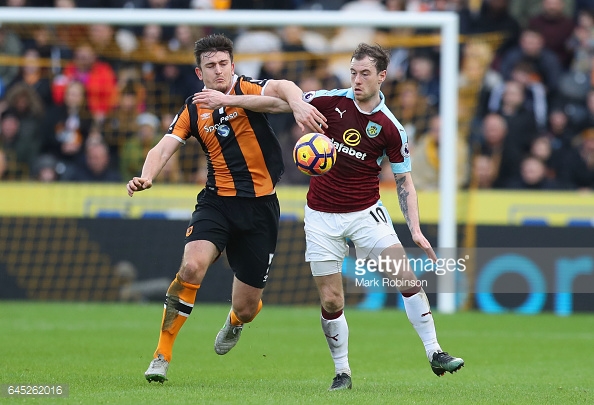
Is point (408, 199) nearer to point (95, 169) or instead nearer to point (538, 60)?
point (95, 169)

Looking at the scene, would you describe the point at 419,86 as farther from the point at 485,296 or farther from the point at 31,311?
the point at 31,311

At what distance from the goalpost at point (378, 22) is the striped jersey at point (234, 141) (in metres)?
6.31

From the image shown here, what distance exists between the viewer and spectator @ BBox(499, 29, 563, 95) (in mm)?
16719

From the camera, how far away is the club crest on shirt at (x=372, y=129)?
25.9ft

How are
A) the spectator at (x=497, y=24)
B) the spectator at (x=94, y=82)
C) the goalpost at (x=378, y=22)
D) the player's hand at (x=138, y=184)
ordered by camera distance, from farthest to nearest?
the spectator at (x=497, y=24), the spectator at (x=94, y=82), the goalpost at (x=378, y=22), the player's hand at (x=138, y=184)

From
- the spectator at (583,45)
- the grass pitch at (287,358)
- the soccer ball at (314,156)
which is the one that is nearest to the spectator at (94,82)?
the grass pitch at (287,358)

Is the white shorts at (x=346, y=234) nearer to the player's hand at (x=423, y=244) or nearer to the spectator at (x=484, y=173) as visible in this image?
the player's hand at (x=423, y=244)

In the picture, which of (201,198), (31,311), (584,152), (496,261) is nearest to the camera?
(201,198)

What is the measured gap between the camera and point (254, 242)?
823 centimetres

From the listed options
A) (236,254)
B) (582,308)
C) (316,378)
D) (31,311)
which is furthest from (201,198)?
(582,308)

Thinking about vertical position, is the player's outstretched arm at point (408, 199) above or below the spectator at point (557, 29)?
below

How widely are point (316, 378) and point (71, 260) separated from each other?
25.5 feet

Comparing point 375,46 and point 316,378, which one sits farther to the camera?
point 316,378

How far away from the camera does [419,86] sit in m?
15.9
